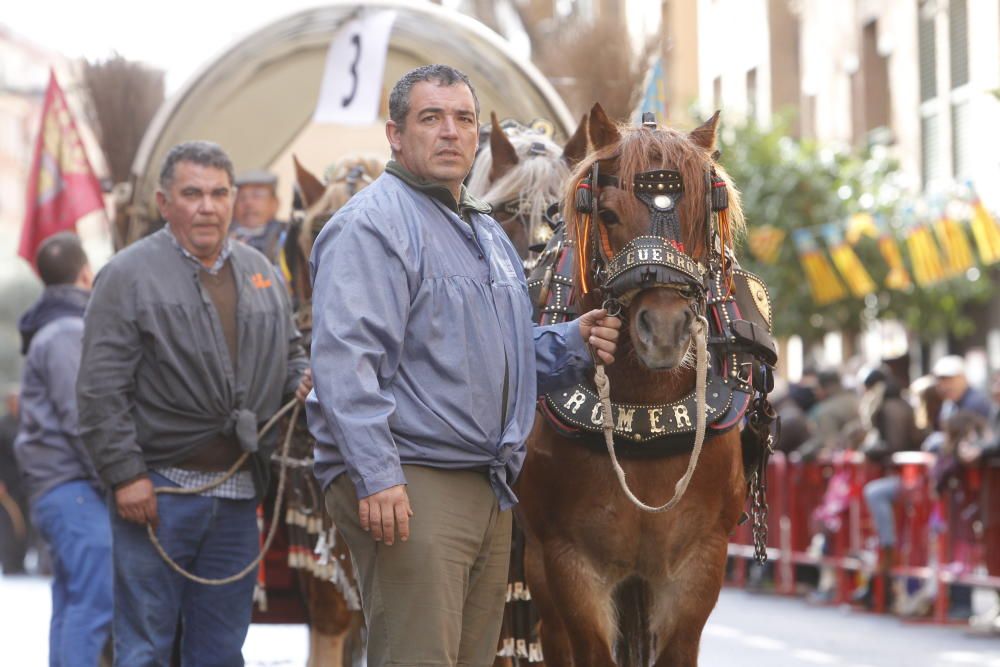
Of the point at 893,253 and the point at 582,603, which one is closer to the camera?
the point at 582,603

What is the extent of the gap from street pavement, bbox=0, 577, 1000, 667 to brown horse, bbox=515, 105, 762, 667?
4.53 meters

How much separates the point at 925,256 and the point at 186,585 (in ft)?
47.9

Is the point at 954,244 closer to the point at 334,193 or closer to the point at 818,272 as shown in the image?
the point at 818,272

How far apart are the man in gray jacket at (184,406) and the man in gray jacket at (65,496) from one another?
49.4 inches

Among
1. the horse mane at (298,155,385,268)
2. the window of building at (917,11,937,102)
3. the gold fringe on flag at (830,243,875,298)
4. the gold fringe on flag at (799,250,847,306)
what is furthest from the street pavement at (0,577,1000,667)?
the window of building at (917,11,937,102)

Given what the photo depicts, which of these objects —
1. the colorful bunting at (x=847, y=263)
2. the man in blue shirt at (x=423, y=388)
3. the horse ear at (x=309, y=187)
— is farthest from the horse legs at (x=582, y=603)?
the colorful bunting at (x=847, y=263)

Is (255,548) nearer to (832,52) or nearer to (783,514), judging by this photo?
(783,514)

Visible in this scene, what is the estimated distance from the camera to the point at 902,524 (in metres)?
14.5

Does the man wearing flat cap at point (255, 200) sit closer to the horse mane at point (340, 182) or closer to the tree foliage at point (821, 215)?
the horse mane at point (340, 182)

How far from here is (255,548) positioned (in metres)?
6.95

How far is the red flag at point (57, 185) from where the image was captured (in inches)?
432

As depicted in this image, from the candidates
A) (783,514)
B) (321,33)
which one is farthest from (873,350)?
(321,33)

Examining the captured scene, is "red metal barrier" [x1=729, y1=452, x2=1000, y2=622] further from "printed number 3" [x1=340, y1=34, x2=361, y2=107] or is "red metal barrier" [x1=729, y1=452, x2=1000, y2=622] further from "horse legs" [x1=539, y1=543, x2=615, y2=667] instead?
"horse legs" [x1=539, y1=543, x2=615, y2=667]

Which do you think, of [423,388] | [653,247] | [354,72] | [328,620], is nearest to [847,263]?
[354,72]
